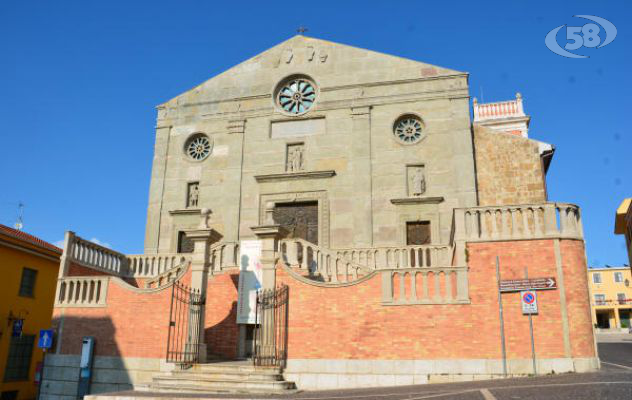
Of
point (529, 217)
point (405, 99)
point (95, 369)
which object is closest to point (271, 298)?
point (95, 369)

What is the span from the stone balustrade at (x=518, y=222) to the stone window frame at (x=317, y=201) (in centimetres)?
900

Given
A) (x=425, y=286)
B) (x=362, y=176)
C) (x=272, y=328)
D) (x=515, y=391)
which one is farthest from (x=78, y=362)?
(x=362, y=176)

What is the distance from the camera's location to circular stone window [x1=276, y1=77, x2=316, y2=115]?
81.5ft

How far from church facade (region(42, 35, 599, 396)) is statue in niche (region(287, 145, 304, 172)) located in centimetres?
6

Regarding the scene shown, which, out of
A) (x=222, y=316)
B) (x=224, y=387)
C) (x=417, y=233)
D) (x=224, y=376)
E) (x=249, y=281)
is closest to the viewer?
(x=224, y=387)

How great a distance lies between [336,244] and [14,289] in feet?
47.9

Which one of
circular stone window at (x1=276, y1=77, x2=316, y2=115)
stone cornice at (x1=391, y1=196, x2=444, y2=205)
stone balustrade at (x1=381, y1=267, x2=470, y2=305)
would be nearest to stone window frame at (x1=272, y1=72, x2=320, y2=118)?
circular stone window at (x1=276, y1=77, x2=316, y2=115)

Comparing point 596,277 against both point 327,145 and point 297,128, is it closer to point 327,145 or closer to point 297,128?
point 327,145

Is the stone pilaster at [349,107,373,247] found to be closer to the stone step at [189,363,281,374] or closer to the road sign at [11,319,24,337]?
the stone step at [189,363,281,374]

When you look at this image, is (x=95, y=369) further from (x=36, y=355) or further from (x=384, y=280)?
(x=36, y=355)

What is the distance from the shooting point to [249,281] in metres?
15.5

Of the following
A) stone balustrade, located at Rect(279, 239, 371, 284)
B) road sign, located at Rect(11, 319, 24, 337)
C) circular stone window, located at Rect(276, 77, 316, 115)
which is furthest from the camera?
circular stone window, located at Rect(276, 77, 316, 115)

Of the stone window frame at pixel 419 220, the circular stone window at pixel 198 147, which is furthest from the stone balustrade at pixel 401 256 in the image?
the circular stone window at pixel 198 147

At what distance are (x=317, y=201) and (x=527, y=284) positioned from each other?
11399 millimetres
